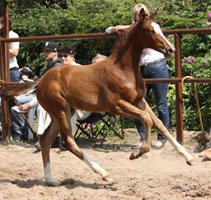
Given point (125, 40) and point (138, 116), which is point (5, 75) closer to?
point (125, 40)

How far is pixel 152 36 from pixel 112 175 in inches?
65.7

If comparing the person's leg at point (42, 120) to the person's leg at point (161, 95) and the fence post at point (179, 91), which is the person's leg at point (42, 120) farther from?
the fence post at point (179, 91)

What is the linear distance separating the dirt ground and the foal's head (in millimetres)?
1335

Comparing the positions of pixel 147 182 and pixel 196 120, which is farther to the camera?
pixel 196 120

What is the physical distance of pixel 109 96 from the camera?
5031mm

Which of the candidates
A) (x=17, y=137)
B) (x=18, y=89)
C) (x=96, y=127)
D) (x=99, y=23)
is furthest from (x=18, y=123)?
(x=99, y=23)

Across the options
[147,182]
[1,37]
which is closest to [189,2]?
[1,37]

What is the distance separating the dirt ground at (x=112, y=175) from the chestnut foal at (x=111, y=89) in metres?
0.26

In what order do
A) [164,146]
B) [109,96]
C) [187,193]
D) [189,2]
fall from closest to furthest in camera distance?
[187,193]
[109,96]
[164,146]
[189,2]

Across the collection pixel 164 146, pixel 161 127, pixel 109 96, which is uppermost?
pixel 109 96

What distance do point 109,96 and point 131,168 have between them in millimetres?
1330

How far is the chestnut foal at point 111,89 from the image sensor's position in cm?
493

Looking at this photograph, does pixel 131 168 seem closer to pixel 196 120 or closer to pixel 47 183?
pixel 47 183

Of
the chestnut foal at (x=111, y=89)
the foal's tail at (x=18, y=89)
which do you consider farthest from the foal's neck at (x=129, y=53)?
the foal's tail at (x=18, y=89)
